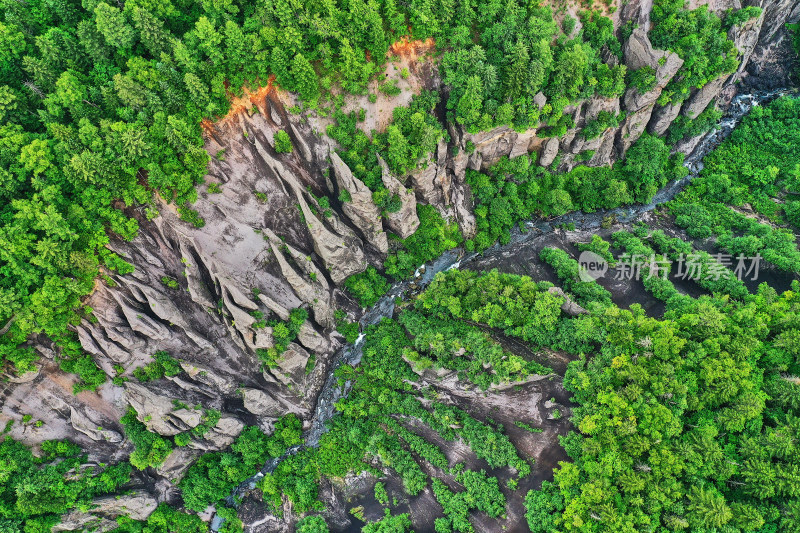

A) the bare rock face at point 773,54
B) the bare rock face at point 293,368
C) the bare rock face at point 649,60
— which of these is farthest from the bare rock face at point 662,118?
the bare rock face at point 293,368

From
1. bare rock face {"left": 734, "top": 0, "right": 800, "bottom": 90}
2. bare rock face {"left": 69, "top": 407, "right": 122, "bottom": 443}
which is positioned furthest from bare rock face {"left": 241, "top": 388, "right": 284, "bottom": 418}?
bare rock face {"left": 734, "top": 0, "right": 800, "bottom": 90}

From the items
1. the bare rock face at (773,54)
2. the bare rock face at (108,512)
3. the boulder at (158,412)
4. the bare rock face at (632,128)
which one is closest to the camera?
the bare rock face at (108,512)

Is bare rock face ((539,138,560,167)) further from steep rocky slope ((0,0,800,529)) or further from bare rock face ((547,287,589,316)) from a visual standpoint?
bare rock face ((547,287,589,316))

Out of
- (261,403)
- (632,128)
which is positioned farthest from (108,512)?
(632,128)

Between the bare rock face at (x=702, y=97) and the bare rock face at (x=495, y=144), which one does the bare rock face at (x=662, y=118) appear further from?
the bare rock face at (x=495, y=144)

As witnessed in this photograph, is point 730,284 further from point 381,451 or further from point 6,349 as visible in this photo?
point 6,349

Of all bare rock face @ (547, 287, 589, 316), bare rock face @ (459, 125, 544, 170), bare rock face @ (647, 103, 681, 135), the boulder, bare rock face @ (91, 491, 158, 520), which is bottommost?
bare rock face @ (547, 287, 589, 316)

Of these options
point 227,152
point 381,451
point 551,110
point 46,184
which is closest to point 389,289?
point 381,451
